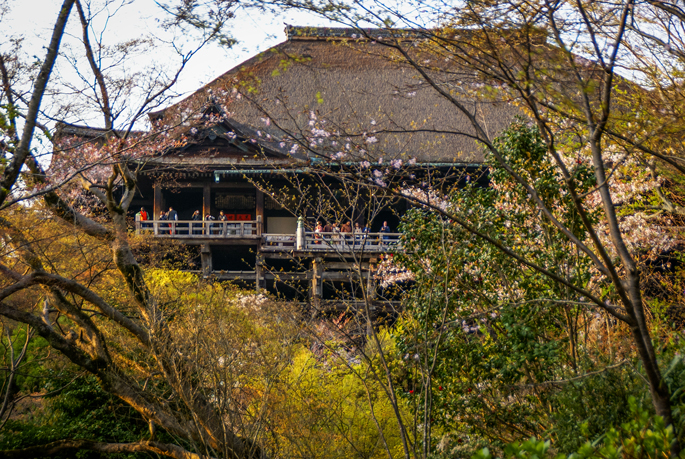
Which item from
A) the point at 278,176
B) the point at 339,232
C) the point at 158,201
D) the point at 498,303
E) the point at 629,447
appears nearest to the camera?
the point at 629,447

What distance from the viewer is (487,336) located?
6523 mm

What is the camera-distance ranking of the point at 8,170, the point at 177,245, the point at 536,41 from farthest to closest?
the point at 177,245, the point at 8,170, the point at 536,41

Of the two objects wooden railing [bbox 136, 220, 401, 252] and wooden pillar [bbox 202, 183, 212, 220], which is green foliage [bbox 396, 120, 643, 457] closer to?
wooden railing [bbox 136, 220, 401, 252]

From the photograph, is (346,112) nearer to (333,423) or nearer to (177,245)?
(177,245)

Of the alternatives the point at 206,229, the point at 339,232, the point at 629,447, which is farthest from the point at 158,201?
the point at 629,447

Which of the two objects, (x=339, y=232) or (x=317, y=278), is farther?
(x=317, y=278)

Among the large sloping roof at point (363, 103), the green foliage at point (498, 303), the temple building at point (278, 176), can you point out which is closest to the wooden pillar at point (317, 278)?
the temple building at point (278, 176)

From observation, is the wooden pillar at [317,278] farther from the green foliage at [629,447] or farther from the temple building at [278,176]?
the green foliage at [629,447]

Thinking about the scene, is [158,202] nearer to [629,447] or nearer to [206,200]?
[206,200]

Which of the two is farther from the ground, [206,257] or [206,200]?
[206,200]

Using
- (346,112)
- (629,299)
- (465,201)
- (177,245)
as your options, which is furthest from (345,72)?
(629,299)

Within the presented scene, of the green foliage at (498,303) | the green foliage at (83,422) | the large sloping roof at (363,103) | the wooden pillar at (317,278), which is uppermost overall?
the large sloping roof at (363,103)

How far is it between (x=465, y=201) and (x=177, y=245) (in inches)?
436

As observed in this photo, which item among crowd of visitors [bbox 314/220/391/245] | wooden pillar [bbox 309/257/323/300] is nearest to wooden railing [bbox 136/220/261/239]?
wooden pillar [bbox 309/257/323/300]
